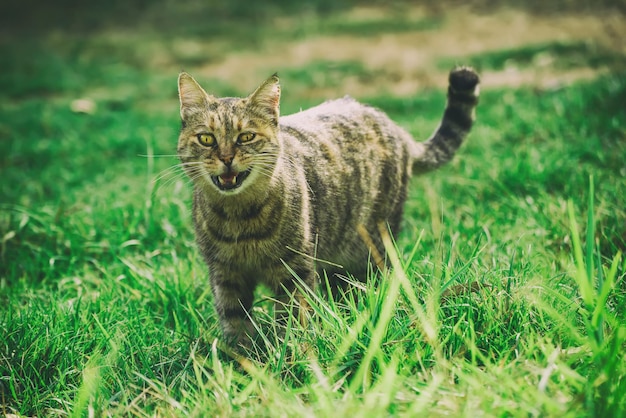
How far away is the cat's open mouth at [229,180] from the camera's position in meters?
2.24

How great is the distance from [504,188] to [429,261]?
1392 mm

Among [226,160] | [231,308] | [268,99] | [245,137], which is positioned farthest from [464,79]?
[231,308]

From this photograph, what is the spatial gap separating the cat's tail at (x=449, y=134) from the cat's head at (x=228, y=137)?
1036 mm

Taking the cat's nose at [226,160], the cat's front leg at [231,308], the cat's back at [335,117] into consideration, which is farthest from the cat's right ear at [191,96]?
the cat's front leg at [231,308]

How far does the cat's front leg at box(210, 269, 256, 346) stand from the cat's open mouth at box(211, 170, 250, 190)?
0.40 meters

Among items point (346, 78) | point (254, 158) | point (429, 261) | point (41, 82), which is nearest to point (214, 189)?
point (254, 158)

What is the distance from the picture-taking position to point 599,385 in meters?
1.45

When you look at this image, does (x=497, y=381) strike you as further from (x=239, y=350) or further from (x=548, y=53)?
(x=548, y=53)

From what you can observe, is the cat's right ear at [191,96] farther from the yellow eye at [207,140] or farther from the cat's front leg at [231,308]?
the cat's front leg at [231,308]

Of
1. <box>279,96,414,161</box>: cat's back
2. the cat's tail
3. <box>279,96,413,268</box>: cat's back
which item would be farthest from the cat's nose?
the cat's tail

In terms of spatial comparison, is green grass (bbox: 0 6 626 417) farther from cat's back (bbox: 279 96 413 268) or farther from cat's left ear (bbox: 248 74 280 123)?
cat's left ear (bbox: 248 74 280 123)

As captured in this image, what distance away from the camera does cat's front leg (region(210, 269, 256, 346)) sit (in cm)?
239

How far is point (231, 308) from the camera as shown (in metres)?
2.41

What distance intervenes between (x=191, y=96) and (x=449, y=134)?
145 cm
